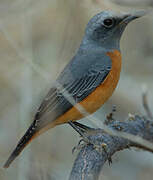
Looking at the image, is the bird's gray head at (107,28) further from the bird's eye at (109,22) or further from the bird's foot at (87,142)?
the bird's foot at (87,142)

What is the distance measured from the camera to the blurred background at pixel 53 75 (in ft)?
28.2

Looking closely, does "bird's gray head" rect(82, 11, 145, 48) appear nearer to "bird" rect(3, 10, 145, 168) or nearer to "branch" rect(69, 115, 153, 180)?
"bird" rect(3, 10, 145, 168)

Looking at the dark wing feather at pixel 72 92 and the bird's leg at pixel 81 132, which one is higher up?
the dark wing feather at pixel 72 92

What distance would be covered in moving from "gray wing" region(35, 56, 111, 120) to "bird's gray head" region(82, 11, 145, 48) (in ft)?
1.58

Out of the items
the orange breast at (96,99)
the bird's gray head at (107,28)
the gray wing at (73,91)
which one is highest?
the bird's gray head at (107,28)

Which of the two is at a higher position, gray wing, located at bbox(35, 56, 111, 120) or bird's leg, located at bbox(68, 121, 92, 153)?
gray wing, located at bbox(35, 56, 111, 120)

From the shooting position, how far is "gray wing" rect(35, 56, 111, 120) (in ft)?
23.9

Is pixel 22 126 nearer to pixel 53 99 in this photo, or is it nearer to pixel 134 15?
pixel 53 99

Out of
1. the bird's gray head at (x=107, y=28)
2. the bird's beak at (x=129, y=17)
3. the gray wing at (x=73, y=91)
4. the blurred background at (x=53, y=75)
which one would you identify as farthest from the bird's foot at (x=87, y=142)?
the bird's beak at (x=129, y=17)

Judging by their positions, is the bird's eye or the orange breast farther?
the bird's eye

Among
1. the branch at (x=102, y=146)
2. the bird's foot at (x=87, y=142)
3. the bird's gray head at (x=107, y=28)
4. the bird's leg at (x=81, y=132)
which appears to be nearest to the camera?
the branch at (x=102, y=146)

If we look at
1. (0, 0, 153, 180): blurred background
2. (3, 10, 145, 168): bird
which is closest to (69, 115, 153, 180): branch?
(3, 10, 145, 168): bird

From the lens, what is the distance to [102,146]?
6.55 m

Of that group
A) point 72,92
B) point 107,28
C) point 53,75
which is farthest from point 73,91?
point 107,28
